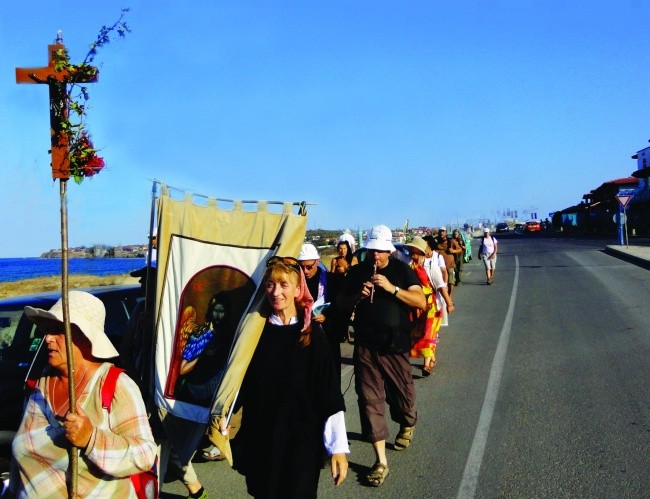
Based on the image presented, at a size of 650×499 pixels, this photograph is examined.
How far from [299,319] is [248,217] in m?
0.65

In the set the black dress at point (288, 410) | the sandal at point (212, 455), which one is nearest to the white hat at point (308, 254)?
the sandal at point (212, 455)

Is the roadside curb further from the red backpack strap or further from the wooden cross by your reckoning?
the wooden cross

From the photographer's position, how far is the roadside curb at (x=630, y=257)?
86.5 feet

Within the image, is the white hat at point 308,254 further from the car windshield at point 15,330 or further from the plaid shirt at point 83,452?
the plaid shirt at point 83,452

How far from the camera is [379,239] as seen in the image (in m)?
5.71

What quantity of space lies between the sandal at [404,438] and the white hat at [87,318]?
141 inches

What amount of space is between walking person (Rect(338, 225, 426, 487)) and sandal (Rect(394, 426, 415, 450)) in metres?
0.48

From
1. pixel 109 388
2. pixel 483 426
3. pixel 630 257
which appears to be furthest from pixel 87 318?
pixel 630 257

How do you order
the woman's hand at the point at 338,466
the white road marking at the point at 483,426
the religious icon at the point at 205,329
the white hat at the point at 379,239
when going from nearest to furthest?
the woman's hand at the point at 338,466 < the religious icon at the point at 205,329 < the white road marking at the point at 483,426 < the white hat at the point at 379,239

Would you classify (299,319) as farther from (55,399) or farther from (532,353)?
(532,353)

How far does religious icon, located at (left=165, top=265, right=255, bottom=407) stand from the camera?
397cm

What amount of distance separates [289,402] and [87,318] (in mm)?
1119

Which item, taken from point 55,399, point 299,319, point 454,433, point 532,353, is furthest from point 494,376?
point 55,399

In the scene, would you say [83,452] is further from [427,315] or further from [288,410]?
[427,315]
